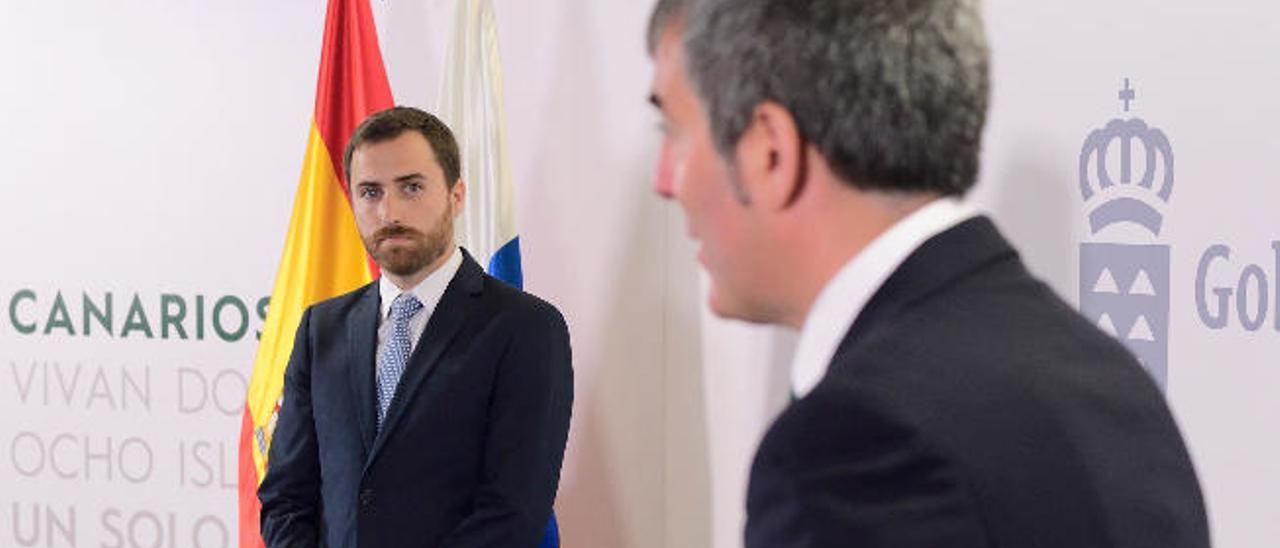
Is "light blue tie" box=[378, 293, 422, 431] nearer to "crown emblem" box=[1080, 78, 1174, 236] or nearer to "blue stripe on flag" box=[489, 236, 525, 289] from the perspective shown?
"blue stripe on flag" box=[489, 236, 525, 289]

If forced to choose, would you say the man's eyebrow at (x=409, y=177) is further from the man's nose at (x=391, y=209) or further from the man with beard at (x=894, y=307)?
the man with beard at (x=894, y=307)

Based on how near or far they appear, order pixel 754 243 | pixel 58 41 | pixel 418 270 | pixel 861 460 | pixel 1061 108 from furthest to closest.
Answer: pixel 58 41 < pixel 418 270 < pixel 1061 108 < pixel 754 243 < pixel 861 460

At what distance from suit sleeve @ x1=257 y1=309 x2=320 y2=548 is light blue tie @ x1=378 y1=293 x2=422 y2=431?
0.58ft

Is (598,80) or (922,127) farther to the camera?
(598,80)

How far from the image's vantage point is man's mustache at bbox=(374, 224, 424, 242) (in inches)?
137

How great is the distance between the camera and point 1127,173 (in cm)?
305

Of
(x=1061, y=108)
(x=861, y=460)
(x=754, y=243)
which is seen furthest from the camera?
(x=1061, y=108)

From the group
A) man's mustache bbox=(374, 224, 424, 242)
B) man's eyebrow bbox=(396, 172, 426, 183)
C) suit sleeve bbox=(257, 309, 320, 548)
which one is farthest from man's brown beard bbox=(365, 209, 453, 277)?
suit sleeve bbox=(257, 309, 320, 548)

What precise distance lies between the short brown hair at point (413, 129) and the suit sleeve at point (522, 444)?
1.33ft

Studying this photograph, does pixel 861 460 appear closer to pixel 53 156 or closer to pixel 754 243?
pixel 754 243

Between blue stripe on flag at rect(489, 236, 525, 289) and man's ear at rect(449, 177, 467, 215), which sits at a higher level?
man's ear at rect(449, 177, 467, 215)

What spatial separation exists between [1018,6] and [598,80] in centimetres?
122

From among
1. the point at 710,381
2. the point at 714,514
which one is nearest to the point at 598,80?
the point at 710,381

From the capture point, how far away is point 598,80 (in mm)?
4211
